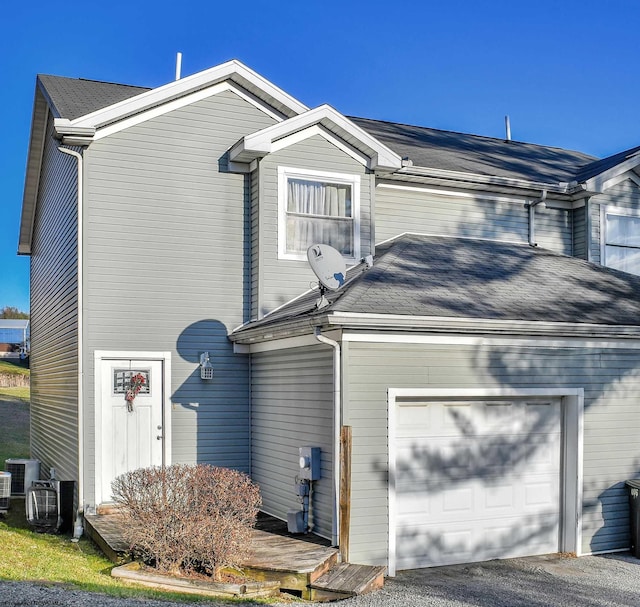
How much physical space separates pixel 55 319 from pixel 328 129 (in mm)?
6256

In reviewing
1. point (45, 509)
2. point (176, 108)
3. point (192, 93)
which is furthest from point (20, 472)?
point (192, 93)

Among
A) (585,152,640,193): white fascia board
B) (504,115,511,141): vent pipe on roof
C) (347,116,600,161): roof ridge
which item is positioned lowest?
(585,152,640,193): white fascia board

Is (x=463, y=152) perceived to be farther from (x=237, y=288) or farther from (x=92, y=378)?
(x=92, y=378)

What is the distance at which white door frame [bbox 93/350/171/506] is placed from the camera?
11.3 meters

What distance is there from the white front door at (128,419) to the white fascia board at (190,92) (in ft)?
11.7

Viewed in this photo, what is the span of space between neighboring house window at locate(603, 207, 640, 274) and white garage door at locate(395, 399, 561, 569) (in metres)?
4.75

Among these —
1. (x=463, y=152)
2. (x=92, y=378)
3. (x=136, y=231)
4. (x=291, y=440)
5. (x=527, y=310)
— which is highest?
(x=463, y=152)

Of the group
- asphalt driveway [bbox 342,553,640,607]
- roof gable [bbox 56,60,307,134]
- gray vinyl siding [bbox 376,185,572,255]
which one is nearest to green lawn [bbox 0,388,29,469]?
roof gable [bbox 56,60,307,134]

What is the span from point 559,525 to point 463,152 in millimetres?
7920

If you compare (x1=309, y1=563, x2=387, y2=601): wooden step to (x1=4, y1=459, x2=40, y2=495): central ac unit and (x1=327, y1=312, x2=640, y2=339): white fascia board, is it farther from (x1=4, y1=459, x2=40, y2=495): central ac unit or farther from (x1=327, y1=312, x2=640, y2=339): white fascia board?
(x1=4, y1=459, x2=40, y2=495): central ac unit

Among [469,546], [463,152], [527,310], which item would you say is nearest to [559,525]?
[469,546]

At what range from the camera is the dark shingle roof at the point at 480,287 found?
9.80m

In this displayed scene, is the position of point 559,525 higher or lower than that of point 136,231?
lower

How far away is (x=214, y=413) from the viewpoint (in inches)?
473
